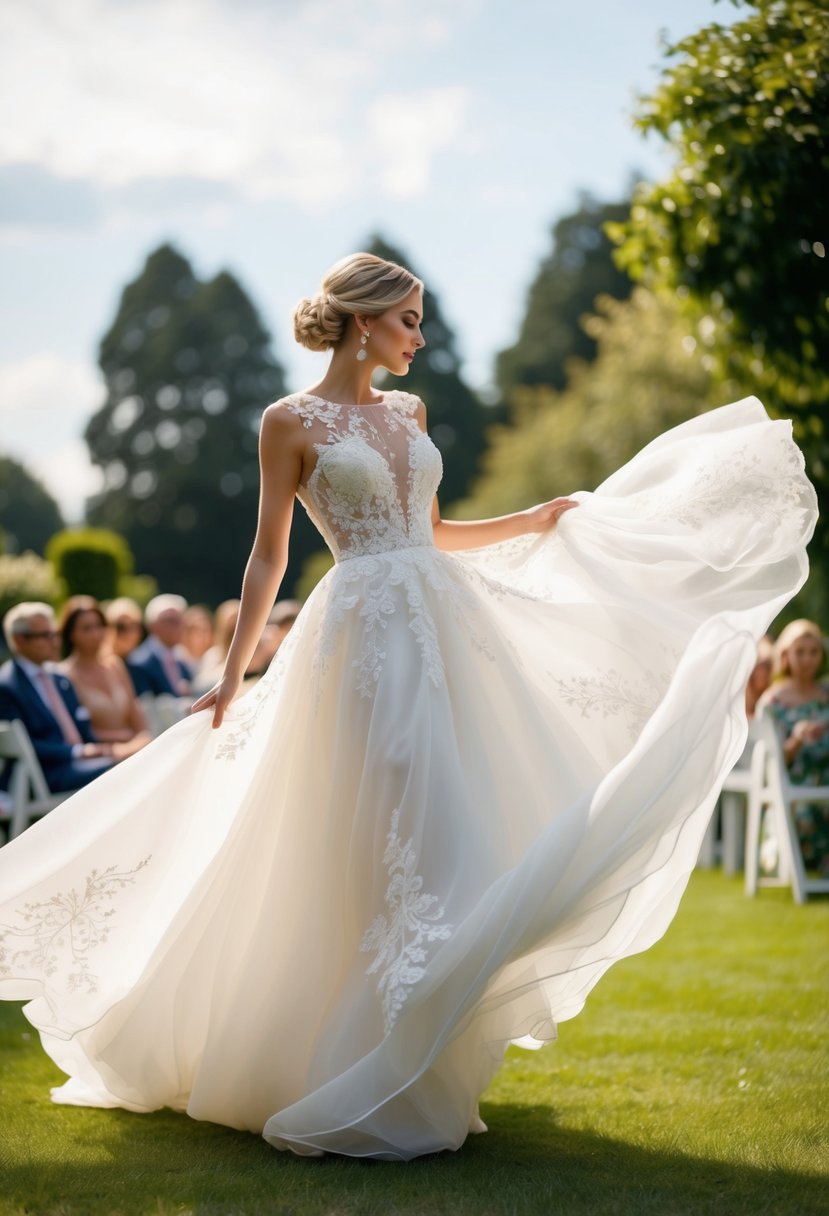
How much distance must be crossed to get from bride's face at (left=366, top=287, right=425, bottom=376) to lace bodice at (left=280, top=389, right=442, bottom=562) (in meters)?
0.17

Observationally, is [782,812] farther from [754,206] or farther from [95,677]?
[95,677]

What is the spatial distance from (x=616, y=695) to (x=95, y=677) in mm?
5743

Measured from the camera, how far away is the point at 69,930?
415 cm

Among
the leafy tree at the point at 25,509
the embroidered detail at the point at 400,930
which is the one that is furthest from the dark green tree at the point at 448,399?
the embroidered detail at the point at 400,930

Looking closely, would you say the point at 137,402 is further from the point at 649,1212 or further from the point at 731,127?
the point at 649,1212

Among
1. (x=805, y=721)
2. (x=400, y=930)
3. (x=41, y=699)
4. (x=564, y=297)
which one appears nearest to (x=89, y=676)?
(x=41, y=699)

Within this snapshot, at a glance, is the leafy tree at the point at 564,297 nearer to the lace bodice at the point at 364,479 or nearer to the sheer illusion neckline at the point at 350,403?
the sheer illusion neckline at the point at 350,403

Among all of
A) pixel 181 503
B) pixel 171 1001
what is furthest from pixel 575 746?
pixel 181 503

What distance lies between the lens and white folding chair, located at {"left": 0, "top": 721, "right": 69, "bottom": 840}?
7598 mm

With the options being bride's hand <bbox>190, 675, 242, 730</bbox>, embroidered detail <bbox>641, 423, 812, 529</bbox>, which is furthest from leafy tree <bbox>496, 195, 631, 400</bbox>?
bride's hand <bbox>190, 675, 242, 730</bbox>

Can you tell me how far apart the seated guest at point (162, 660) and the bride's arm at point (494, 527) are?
6.70 m

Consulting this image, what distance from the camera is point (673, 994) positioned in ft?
19.9

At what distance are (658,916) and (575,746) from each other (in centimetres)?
62

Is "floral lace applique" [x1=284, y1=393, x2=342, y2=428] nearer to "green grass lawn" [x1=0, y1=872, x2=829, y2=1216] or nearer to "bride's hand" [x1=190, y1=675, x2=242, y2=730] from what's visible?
"bride's hand" [x1=190, y1=675, x2=242, y2=730]
